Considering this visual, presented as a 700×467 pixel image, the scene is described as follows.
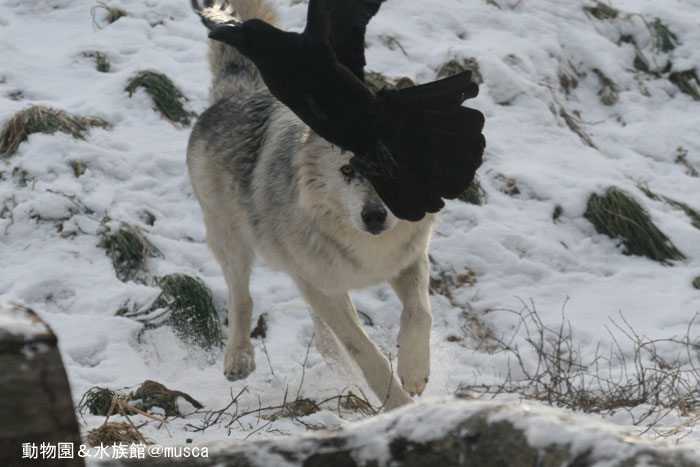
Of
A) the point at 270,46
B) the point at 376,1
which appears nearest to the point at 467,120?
the point at 376,1

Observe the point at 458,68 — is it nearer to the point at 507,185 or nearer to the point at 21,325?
the point at 507,185

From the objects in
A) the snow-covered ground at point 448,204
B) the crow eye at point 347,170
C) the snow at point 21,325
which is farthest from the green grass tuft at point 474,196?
the snow at point 21,325

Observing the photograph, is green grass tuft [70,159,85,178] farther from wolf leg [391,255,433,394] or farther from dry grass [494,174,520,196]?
dry grass [494,174,520,196]

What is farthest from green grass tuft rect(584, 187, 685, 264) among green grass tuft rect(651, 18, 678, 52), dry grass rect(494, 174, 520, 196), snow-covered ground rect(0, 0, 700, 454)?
green grass tuft rect(651, 18, 678, 52)

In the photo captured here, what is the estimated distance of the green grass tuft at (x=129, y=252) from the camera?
501cm

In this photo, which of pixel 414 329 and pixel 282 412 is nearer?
pixel 282 412

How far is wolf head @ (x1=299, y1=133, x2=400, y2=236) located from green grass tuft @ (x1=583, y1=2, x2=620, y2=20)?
546 centimetres

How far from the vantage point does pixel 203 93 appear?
6.61 metres

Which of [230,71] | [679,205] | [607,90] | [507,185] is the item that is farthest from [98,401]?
[607,90]

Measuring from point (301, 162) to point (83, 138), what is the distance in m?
2.76

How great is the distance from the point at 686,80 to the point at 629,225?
2679 mm

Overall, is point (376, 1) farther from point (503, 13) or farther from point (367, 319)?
point (503, 13)

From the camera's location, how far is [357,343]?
377cm

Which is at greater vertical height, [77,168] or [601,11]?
[601,11]
